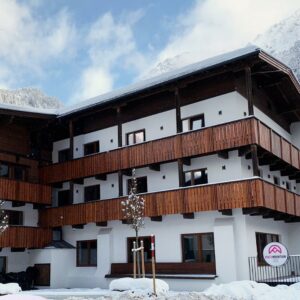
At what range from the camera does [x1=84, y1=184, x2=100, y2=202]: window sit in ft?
91.5

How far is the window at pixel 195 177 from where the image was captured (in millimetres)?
23125

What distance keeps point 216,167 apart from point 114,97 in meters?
7.14

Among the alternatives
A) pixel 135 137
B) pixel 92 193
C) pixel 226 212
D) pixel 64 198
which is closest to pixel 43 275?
pixel 64 198

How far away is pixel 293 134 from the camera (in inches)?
1193

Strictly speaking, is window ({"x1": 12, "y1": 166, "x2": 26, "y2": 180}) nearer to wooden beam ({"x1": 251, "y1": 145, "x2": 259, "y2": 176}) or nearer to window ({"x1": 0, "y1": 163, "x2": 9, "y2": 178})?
window ({"x1": 0, "y1": 163, "x2": 9, "y2": 178})

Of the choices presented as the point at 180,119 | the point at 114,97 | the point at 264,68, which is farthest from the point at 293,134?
the point at 114,97

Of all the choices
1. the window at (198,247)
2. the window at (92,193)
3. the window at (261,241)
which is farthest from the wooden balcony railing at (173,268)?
the window at (92,193)

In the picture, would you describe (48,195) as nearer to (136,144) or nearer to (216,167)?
(136,144)

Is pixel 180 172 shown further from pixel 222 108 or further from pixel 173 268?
pixel 173 268

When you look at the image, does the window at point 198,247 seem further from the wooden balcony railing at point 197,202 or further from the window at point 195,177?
the window at point 195,177

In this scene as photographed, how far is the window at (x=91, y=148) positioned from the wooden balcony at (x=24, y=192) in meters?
3.30

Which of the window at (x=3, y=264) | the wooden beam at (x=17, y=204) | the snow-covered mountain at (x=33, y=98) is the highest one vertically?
the snow-covered mountain at (x=33, y=98)

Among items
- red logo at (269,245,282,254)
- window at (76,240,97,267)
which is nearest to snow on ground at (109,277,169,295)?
red logo at (269,245,282,254)

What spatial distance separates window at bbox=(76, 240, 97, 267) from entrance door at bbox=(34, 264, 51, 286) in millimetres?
1839
